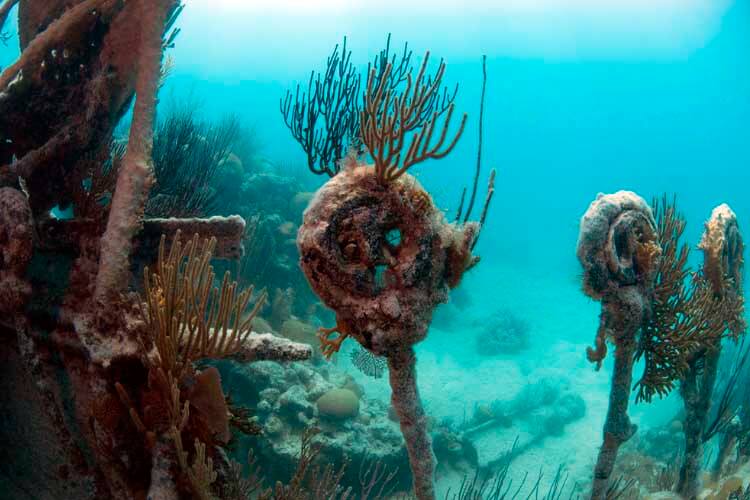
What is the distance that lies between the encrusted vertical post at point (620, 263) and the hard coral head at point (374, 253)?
2042mm

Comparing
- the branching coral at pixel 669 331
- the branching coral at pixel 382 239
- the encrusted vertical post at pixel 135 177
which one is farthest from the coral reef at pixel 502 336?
the encrusted vertical post at pixel 135 177

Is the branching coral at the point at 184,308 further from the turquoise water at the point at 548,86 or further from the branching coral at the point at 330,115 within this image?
the turquoise water at the point at 548,86

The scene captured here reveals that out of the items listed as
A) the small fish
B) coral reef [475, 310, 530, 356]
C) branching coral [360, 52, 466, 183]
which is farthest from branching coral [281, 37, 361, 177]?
coral reef [475, 310, 530, 356]

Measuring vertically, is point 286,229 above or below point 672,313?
above

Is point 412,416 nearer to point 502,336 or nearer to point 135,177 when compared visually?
point 135,177

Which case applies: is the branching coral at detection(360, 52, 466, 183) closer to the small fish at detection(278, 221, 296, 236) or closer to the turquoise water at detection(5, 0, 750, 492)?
the small fish at detection(278, 221, 296, 236)

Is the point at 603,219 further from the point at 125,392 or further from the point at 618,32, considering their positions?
the point at 618,32

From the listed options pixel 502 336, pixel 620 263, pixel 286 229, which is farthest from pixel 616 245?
pixel 502 336

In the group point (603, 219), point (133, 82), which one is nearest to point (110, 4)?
point (133, 82)

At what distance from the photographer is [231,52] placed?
114m

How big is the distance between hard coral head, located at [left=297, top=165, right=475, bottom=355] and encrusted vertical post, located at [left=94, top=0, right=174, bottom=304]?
0.94 meters

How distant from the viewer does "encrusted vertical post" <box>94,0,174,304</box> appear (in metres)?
2.39

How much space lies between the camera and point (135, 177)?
2441mm

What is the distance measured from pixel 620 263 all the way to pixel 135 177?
380 centimetres
